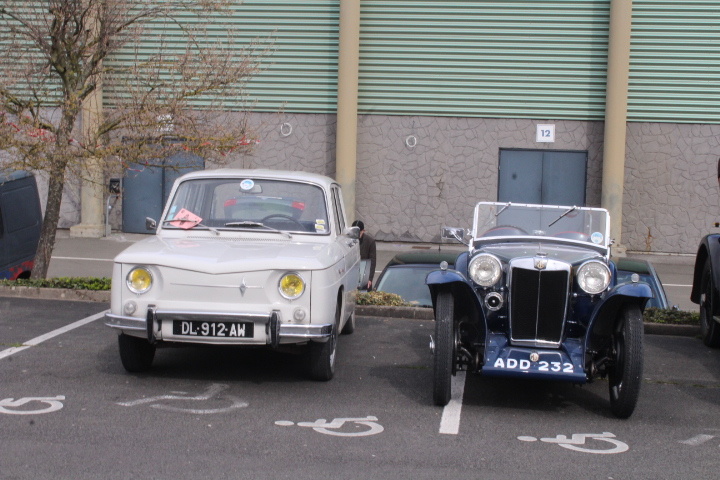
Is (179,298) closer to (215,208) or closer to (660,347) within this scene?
(215,208)

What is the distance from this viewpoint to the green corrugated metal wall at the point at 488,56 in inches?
760

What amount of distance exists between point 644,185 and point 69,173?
13.1m

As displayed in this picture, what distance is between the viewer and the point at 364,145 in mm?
20188

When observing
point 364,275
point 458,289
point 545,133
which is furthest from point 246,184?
point 545,133

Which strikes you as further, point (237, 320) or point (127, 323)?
point (127, 323)

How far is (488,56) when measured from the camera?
19500 millimetres

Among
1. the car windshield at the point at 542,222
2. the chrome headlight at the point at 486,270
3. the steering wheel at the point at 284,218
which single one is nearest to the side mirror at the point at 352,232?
the steering wheel at the point at 284,218

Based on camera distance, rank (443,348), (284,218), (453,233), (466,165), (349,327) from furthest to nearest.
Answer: (466,165) → (349,327) → (284,218) → (453,233) → (443,348)

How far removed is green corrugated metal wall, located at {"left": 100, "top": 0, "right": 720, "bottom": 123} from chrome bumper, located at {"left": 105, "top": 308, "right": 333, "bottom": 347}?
13009mm

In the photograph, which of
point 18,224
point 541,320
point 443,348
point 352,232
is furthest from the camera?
point 18,224

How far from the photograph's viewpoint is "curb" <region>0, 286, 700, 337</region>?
31.2 ft

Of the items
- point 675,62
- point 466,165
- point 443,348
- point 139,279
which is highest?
point 675,62

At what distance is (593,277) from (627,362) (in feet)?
2.27

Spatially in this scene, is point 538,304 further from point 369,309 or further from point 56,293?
point 56,293
